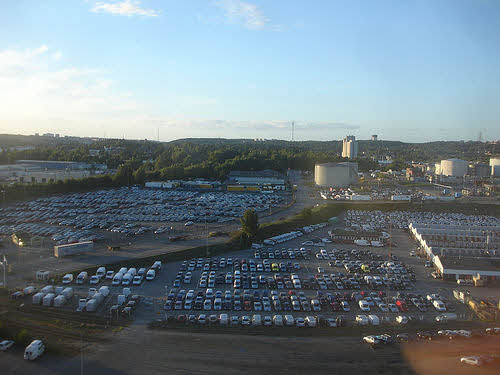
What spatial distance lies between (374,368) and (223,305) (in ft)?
5.48

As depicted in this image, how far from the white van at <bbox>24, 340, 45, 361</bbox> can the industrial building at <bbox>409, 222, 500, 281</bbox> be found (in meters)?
4.65

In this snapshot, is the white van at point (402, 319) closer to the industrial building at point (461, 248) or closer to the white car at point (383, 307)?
the white car at point (383, 307)

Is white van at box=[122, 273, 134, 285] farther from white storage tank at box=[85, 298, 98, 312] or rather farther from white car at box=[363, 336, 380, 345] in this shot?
white car at box=[363, 336, 380, 345]

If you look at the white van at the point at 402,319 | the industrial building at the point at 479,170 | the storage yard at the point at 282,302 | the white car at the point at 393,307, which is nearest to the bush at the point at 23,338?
the storage yard at the point at 282,302

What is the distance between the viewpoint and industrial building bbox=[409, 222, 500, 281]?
5.06m

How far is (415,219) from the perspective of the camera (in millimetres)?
9109

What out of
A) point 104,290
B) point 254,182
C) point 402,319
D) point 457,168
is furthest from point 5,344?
point 457,168

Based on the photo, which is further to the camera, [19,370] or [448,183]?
[448,183]

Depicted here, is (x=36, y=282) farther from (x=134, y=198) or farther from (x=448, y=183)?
(x=448, y=183)

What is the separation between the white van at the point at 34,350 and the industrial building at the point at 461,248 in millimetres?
4653

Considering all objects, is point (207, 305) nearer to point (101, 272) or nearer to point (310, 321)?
point (310, 321)

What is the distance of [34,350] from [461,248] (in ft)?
19.5

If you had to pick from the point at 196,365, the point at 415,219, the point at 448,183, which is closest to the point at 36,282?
the point at 196,365

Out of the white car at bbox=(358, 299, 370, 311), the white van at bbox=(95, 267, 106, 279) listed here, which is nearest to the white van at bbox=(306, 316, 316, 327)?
the white car at bbox=(358, 299, 370, 311)
